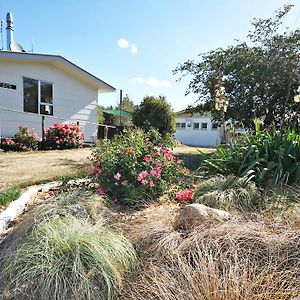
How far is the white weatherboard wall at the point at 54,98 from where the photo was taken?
10.7 metres

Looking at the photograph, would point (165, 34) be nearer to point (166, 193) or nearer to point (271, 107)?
point (271, 107)

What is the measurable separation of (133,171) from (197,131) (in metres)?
24.0

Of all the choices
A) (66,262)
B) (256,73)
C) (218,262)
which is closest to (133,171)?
(66,262)

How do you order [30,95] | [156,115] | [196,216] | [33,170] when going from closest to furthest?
[196,216], [33,170], [30,95], [156,115]

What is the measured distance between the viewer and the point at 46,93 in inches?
476

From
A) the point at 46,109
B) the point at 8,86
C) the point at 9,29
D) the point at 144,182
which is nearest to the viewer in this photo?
the point at 144,182

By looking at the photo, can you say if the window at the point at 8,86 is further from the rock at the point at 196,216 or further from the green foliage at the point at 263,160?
the rock at the point at 196,216

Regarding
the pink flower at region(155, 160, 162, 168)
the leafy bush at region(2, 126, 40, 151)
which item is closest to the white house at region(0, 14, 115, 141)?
the leafy bush at region(2, 126, 40, 151)

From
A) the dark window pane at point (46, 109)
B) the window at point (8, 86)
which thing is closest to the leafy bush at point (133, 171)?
the window at point (8, 86)

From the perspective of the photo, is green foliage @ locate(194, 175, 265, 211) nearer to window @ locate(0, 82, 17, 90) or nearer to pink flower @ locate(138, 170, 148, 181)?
pink flower @ locate(138, 170, 148, 181)

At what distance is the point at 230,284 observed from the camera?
1.56 metres

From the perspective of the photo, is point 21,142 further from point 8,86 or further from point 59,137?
point 8,86

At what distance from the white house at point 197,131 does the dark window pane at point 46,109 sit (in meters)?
15.6

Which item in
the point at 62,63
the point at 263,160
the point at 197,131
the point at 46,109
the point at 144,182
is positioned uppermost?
the point at 62,63
